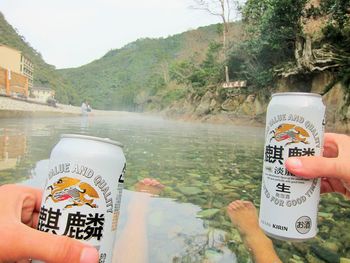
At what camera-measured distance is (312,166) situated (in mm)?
1017

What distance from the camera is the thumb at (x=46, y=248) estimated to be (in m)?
0.77

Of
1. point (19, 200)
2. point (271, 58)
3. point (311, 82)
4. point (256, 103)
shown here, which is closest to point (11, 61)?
point (256, 103)

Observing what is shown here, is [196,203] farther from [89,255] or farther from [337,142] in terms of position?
[89,255]

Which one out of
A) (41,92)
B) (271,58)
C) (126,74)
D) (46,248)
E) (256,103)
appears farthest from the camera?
(126,74)

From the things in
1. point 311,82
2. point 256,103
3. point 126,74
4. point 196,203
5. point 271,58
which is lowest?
point 196,203

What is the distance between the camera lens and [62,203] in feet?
2.72

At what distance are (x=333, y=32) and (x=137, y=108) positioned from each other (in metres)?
43.9

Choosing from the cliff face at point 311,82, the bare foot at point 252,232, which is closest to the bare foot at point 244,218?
the bare foot at point 252,232

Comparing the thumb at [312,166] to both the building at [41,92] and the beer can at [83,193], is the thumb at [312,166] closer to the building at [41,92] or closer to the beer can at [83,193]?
the beer can at [83,193]

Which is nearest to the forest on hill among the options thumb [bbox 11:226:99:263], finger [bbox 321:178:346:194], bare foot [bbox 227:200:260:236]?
bare foot [bbox 227:200:260:236]

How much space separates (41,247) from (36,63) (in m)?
48.0

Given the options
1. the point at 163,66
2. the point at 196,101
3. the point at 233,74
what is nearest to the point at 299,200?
the point at 233,74

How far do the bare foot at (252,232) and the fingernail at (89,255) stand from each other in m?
1.03

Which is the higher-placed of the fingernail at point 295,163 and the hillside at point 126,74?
the hillside at point 126,74
